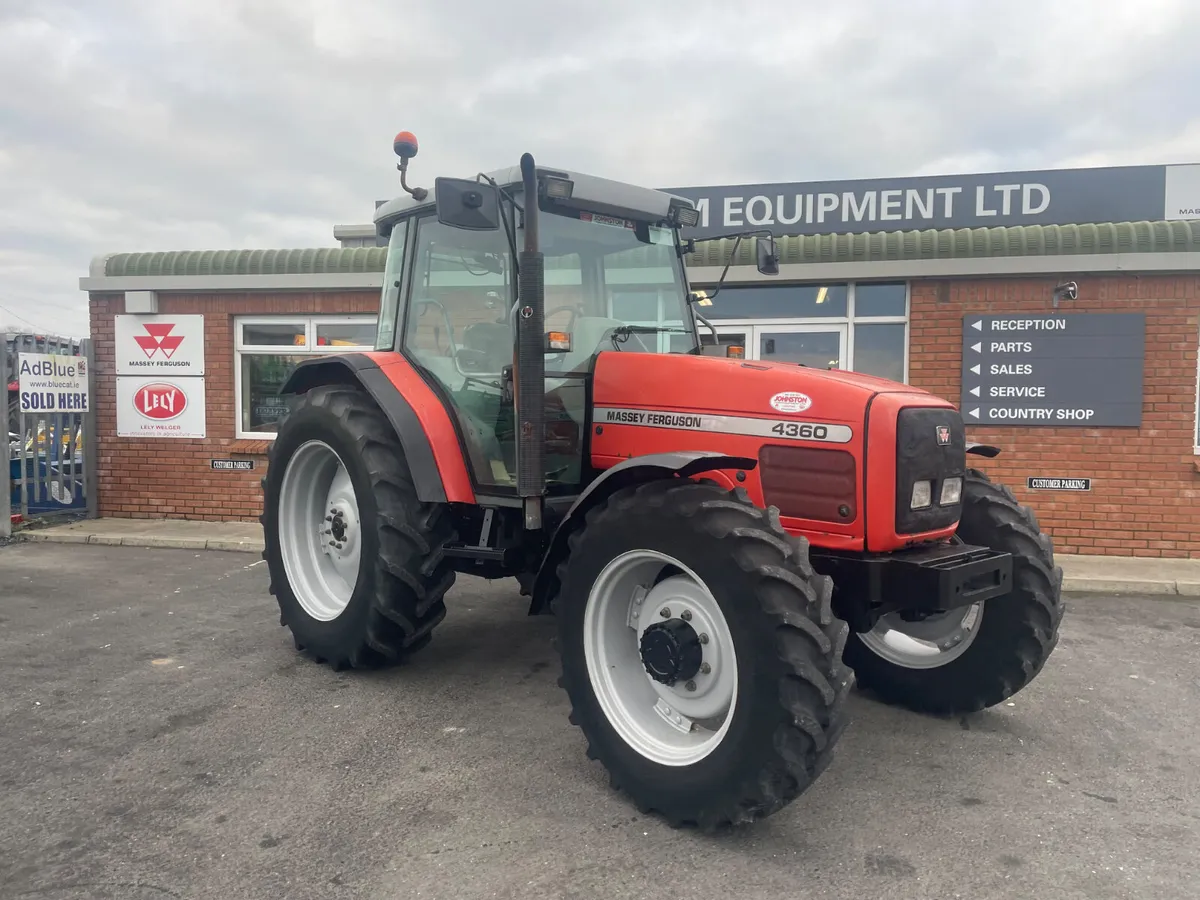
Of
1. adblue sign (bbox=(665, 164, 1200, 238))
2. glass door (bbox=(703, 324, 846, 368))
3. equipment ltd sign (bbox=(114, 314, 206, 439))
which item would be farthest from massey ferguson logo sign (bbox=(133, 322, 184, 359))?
glass door (bbox=(703, 324, 846, 368))

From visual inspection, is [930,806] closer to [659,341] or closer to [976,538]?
[976,538]

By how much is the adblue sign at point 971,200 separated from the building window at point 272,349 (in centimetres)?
388

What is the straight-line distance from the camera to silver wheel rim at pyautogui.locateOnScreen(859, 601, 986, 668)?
406 centimetres

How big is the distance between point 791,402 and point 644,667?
3.94ft

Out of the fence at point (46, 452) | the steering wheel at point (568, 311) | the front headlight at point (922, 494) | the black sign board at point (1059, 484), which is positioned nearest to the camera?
the front headlight at point (922, 494)

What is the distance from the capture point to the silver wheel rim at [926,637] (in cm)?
406

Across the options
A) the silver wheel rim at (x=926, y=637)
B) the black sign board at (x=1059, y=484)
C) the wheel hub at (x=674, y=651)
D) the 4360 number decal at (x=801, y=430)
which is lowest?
the silver wheel rim at (x=926, y=637)

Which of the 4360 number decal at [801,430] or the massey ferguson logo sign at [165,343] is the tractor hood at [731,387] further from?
the massey ferguson logo sign at [165,343]

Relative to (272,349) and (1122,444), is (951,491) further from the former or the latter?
(272,349)

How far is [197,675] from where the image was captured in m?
4.78

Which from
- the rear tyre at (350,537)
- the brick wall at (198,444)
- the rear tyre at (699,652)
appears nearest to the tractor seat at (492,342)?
the rear tyre at (350,537)

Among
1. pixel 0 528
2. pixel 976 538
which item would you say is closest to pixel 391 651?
pixel 976 538

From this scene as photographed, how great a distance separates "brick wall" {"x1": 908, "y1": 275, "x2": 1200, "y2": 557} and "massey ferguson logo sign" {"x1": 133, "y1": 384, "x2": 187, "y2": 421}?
798 cm

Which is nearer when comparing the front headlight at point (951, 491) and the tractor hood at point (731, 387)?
the tractor hood at point (731, 387)
